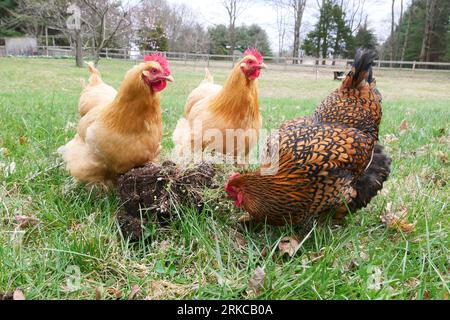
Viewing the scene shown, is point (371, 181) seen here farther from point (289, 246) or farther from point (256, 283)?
point (256, 283)

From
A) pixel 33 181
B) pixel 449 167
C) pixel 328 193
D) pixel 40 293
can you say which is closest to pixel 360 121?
pixel 328 193

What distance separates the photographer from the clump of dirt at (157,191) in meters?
1.95

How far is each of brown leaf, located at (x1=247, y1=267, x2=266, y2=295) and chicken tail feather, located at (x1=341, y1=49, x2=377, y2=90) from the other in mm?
1669

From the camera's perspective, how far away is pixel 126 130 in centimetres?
234

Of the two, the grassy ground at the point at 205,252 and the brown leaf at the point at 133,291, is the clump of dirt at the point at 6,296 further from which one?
the brown leaf at the point at 133,291

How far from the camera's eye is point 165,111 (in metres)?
5.82

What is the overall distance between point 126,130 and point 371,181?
164 centimetres

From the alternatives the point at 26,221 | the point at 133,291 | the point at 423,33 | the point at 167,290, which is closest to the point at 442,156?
the point at 167,290

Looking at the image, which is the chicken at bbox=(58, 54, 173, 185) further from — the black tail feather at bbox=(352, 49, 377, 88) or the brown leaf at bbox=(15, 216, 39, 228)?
the black tail feather at bbox=(352, 49, 377, 88)

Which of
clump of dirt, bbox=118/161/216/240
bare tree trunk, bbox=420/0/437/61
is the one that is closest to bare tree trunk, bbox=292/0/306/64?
bare tree trunk, bbox=420/0/437/61

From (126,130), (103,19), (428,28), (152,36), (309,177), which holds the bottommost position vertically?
(309,177)
